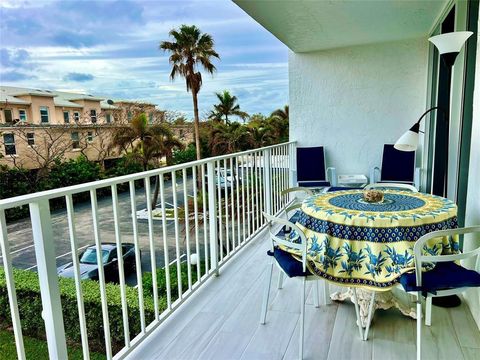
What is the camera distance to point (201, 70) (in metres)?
15.8

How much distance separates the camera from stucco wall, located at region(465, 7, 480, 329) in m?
2.17

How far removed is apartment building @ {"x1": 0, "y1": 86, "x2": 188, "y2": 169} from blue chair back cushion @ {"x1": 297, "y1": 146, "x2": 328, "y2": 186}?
48.4ft

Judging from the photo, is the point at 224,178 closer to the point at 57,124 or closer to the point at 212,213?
the point at 212,213

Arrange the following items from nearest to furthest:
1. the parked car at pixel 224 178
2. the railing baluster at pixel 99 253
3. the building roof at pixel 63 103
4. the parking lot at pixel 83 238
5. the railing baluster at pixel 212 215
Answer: the railing baluster at pixel 99 253 < the railing baluster at pixel 212 215 < the parked car at pixel 224 178 < the parking lot at pixel 83 238 < the building roof at pixel 63 103

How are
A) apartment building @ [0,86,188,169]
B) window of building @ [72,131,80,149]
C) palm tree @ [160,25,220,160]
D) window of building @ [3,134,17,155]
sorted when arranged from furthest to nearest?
window of building @ [72,131,80,149]
apartment building @ [0,86,188,169]
window of building @ [3,134,17,155]
palm tree @ [160,25,220,160]

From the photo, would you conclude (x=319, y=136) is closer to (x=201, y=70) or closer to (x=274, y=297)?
(x=274, y=297)

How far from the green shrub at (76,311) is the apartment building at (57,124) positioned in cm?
1285

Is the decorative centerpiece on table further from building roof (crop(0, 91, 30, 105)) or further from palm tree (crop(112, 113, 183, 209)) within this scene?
building roof (crop(0, 91, 30, 105))

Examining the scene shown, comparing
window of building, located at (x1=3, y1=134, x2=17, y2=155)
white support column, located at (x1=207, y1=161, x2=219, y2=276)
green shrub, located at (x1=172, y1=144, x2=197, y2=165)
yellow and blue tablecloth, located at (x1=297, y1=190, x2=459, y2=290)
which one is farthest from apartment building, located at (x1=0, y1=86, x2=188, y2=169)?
yellow and blue tablecloth, located at (x1=297, y1=190, x2=459, y2=290)

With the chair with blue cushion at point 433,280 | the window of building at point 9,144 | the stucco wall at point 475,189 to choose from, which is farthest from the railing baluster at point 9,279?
the window of building at point 9,144

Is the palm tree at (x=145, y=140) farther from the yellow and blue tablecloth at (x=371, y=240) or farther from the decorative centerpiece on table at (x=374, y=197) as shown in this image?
the yellow and blue tablecloth at (x=371, y=240)

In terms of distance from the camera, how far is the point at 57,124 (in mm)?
19188

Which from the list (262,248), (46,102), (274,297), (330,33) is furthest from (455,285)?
(46,102)

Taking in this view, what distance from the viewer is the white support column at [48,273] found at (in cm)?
136
